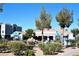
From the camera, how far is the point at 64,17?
19.7 feet

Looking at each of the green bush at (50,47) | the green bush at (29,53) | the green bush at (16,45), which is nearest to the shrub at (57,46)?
the green bush at (50,47)

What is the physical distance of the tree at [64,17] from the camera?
5.84 m

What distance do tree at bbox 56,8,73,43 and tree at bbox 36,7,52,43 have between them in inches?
8.3

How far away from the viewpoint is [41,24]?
233 inches

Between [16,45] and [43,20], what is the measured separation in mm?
823

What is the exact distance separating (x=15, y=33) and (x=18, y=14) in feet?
1.39

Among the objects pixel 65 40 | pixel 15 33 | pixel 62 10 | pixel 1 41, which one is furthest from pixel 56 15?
pixel 1 41

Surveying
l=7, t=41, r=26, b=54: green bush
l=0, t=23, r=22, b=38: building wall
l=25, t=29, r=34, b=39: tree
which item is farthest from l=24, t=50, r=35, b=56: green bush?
l=0, t=23, r=22, b=38: building wall

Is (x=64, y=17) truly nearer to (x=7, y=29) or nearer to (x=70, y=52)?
(x=70, y=52)

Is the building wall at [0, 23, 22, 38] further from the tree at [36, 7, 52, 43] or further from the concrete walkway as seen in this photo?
the concrete walkway

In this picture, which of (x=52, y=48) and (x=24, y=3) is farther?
(x=52, y=48)

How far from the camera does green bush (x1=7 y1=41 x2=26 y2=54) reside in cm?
586

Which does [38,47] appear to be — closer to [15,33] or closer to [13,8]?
[15,33]

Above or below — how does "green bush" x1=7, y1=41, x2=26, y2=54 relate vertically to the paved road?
above
